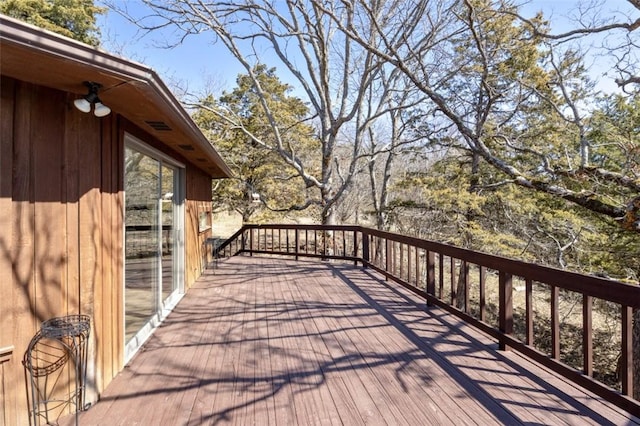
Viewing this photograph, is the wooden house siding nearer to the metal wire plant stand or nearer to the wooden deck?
the metal wire plant stand

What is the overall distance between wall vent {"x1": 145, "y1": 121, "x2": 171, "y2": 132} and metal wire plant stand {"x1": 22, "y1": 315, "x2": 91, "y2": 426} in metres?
1.63

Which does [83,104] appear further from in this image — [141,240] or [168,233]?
[168,233]

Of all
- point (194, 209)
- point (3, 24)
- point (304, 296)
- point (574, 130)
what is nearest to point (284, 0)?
point (194, 209)

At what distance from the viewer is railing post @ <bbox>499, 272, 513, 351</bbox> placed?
276cm

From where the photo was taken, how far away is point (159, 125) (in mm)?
3047

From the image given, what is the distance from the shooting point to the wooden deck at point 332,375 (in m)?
2.06

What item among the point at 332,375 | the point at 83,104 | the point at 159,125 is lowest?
the point at 332,375

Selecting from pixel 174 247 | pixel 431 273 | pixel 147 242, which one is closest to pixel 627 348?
pixel 431 273

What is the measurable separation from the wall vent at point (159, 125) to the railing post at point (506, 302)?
3.15m

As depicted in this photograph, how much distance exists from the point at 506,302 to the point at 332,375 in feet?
4.98

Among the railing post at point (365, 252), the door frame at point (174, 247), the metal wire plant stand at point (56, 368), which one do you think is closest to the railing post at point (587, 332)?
the metal wire plant stand at point (56, 368)

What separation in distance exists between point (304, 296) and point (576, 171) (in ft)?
15.7

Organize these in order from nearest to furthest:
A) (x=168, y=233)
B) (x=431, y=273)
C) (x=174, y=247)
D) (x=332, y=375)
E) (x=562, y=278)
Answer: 1. (x=562, y=278)
2. (x=332, y=375)
3. (x=431, y=273)
4. (x=168, y=233)
5. (x=174, y=247)

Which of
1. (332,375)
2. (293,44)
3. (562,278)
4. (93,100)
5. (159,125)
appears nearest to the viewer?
(93,100)
